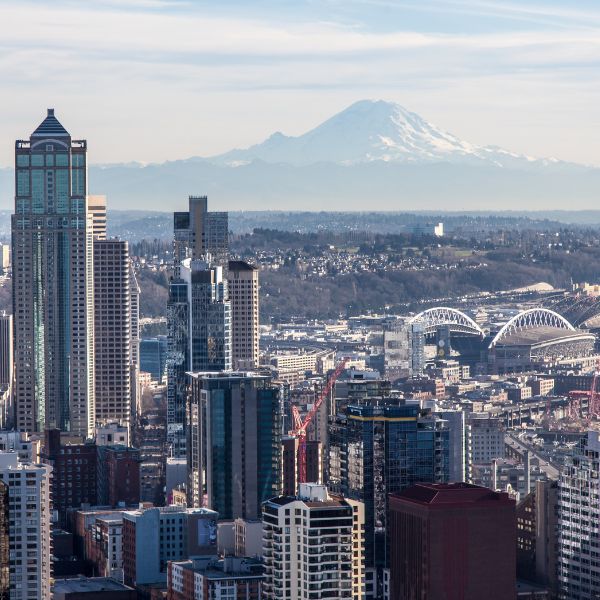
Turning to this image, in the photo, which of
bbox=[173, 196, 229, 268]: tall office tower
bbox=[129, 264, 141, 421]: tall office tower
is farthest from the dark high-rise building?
bbox=[173, 196, 229, 268]: tall office tower

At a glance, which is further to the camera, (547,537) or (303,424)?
(303,424)

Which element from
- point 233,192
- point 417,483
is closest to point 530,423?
point 417,483

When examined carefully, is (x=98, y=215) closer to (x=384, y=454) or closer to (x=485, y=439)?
(x=485, y=439)

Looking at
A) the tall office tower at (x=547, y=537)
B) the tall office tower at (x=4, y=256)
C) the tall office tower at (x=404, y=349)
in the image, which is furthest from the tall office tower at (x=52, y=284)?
the tall office tower at (x=4, y=256)

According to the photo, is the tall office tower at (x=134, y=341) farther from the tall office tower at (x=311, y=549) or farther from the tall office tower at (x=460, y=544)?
the tall office tower at (x=311, y=549)

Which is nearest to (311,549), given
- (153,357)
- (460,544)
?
(460,544)

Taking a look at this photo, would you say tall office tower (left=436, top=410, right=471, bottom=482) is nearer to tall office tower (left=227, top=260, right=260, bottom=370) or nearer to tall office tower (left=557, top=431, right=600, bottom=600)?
tall office tower (left=557, top=431, right=600, bottom=600)
